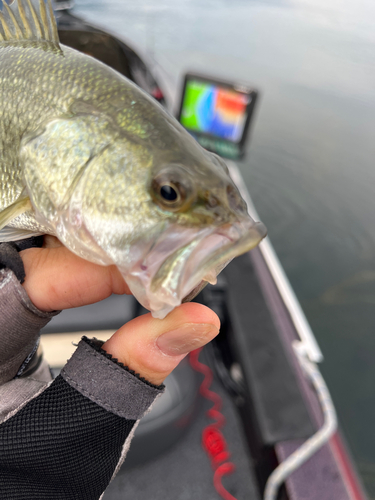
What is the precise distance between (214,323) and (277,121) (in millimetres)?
11123

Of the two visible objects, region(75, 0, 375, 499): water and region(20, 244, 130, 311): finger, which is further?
region(75, 0, 375, 499): water

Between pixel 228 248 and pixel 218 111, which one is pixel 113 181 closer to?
pixel 228 248

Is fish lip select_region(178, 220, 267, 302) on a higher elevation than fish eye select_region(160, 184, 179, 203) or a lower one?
lower

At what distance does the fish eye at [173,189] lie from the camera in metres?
0.83

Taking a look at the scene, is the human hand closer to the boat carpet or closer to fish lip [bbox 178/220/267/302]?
fish lip [bbox 178/220/267/302]

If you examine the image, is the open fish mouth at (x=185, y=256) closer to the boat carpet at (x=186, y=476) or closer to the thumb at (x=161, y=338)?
the thumb at (x=161, y=338)

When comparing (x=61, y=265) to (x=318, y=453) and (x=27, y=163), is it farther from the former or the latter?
(x=318, y=453)

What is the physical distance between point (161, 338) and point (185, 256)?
297mm

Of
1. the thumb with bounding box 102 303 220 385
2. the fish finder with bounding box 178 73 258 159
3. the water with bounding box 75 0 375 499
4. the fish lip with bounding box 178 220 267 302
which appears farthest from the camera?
the water with bounding box 75 0 375 499

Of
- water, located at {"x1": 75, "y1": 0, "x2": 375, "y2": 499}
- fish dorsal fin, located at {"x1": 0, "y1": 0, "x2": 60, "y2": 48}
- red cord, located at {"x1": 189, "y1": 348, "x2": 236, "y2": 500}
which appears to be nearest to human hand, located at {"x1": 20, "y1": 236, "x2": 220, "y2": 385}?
fish dorsal fin, located at {"x1": 0, "y1": 0, "x2": 60, "y2": 48}

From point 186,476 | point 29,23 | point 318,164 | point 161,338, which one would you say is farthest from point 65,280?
point 318,164

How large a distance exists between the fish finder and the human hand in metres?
3.39

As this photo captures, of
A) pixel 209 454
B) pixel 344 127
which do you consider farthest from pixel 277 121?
pixel 209 454

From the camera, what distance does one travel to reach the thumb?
96 centimetres
